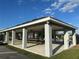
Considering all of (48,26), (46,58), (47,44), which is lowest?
(46,58)

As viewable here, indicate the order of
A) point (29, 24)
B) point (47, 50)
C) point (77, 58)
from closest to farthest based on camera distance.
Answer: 1. point (77, 58)
2. point (47, 50)
3. point (29, 24)

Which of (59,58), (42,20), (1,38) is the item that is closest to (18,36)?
(1,38)

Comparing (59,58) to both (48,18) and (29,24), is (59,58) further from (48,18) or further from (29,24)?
(29,24)

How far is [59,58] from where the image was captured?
13.3 meters

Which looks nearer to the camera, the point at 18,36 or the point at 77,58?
the point at 77,58

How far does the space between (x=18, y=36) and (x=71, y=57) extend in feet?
120

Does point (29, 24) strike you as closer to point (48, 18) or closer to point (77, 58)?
point (48, 18)

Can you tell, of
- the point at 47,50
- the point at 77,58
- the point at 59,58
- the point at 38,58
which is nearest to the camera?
the point at 77,58

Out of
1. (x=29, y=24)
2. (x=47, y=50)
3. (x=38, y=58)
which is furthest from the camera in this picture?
(x=29, y=24)

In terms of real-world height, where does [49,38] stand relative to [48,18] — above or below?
below

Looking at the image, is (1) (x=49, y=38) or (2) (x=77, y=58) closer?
(2) (x=77, y=58)

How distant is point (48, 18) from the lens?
629 inches

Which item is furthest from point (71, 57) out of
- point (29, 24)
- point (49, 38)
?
point (29, 24)

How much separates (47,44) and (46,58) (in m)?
1.83
